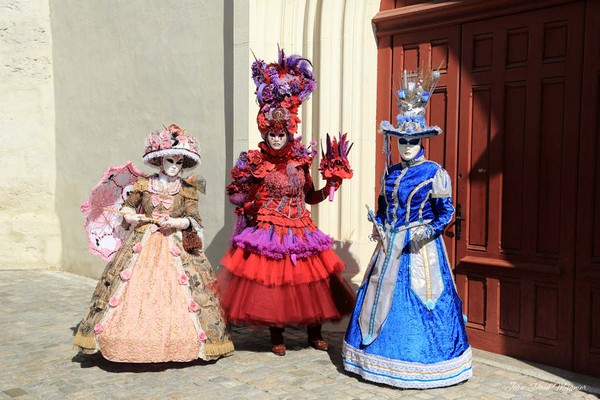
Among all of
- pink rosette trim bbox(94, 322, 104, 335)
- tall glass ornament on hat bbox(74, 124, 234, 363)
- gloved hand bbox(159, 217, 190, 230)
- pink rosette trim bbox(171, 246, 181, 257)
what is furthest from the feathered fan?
pink rosette trim bbox(94, 322, 104, 335)

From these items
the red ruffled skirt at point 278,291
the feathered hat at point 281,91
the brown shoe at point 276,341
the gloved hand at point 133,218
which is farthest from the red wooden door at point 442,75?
the gloved hand at point 133,218

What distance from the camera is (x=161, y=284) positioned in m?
5.04

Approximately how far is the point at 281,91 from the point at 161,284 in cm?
171

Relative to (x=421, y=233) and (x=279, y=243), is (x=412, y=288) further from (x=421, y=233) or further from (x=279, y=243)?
(x=279, y=243)

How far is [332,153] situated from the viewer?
540 cm

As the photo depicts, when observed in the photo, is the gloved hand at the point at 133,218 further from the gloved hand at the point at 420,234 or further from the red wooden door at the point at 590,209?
the red wooden door at the point at 590,209

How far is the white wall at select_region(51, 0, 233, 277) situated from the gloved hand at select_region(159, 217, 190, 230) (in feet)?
6.16

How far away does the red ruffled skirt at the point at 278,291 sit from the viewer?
17.1ft

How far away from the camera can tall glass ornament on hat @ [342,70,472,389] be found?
4535 mm

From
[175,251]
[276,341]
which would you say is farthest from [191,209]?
[276,341]

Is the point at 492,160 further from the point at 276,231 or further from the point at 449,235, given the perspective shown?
the point at 276,231

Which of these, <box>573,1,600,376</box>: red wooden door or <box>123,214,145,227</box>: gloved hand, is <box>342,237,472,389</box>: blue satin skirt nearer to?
<box>573,1,600,376</box>: red wooden door

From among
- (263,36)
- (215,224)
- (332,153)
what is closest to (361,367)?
(332,153)

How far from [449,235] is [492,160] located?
2.35 feet
